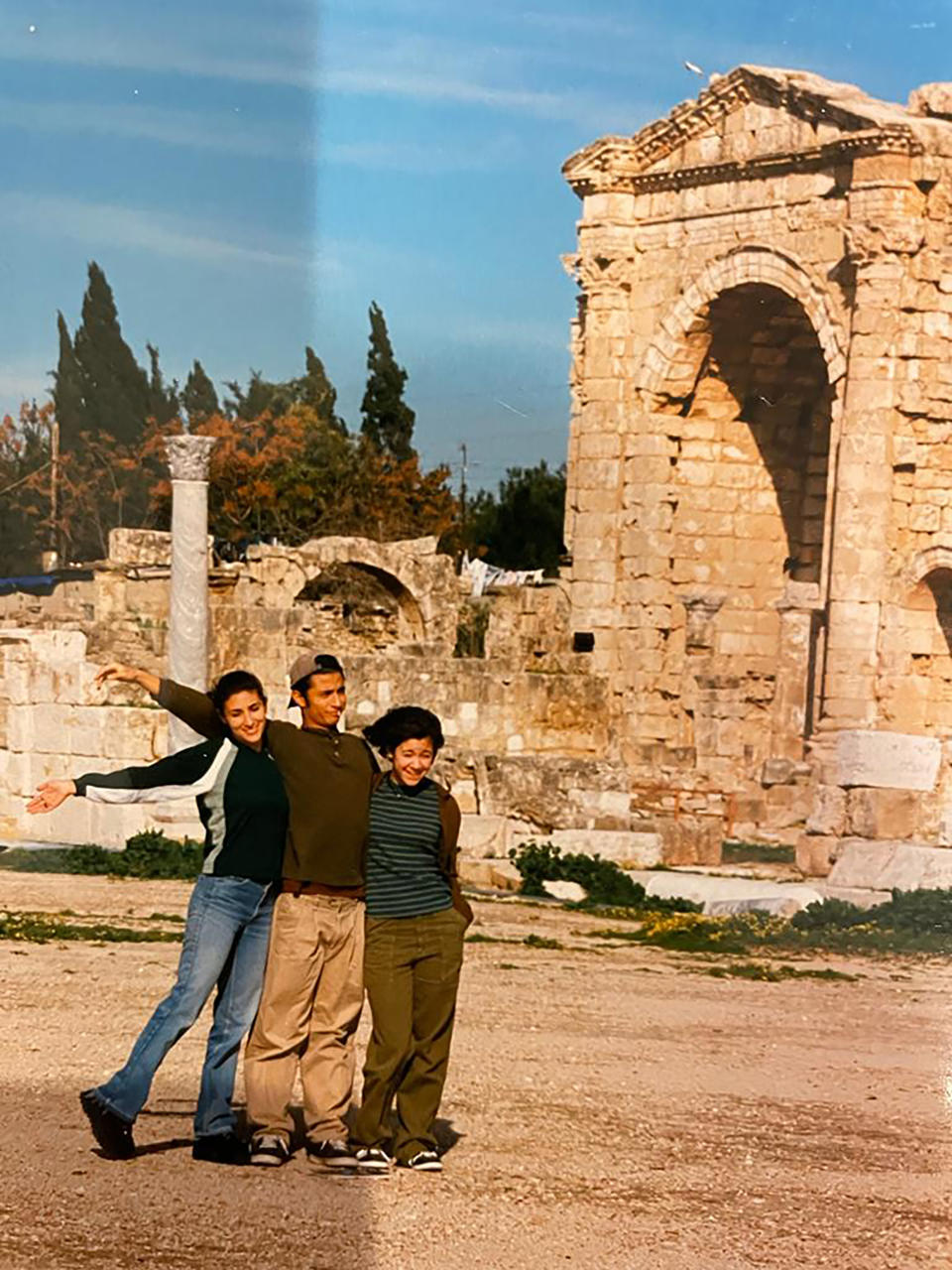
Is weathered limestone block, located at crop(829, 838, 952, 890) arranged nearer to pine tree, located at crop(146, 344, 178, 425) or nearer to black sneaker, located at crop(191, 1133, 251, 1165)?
black sneaker, located at crop(191, 1133, 251, 1165)

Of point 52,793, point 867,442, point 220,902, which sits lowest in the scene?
point 220,902

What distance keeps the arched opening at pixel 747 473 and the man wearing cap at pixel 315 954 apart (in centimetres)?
1820

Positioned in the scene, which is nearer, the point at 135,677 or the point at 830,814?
the point at 135,677

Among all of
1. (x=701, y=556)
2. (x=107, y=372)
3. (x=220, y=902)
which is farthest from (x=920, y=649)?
(x=107, y=372)

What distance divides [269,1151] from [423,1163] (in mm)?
458

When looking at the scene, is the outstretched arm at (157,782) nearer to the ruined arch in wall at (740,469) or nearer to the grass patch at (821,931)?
the grass patch at (821,931)

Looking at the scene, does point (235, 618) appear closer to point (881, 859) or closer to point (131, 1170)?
point (881, 859)

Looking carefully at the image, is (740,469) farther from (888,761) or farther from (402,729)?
(402,729)

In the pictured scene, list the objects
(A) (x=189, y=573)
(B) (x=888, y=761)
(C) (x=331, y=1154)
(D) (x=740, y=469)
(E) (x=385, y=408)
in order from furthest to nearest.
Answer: (E) (x=385, y=408) < (D) (x=740, y=469) < (A) (x=189, y=573) < (B) (x=888, y=761) < (C) (x=331, y=1154)

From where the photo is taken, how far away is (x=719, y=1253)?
19.3 feet

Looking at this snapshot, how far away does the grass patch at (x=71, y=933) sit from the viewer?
11.8m

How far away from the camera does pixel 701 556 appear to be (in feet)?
85.5

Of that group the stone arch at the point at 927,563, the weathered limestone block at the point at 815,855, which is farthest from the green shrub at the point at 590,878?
the stone arch at the point at 927,563

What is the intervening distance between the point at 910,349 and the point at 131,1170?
17.6 metres
